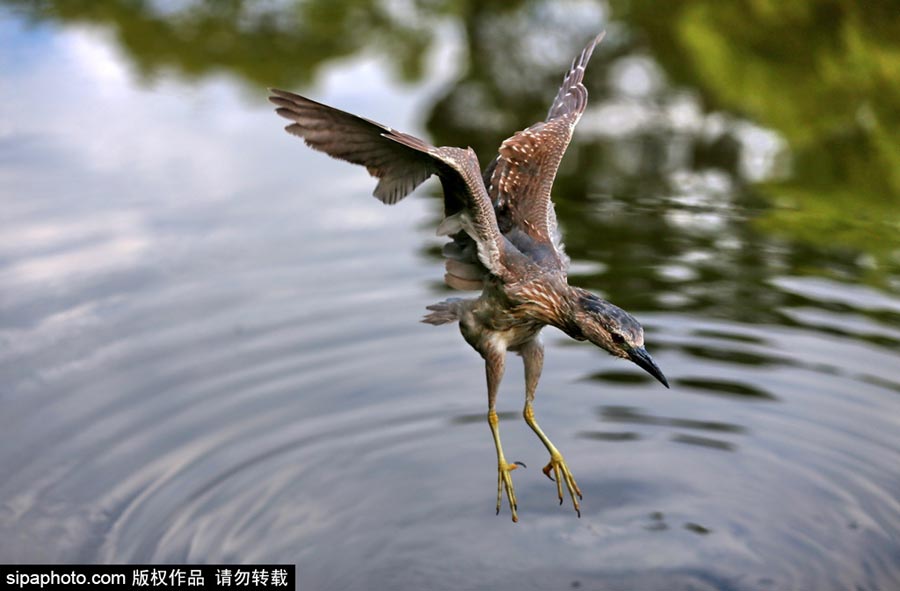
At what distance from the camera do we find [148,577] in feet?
18.9

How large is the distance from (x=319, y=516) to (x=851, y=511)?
2.67 meters

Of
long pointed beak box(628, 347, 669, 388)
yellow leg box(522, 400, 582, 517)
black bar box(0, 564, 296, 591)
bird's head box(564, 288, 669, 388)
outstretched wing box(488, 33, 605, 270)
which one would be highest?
outstretched wing box(488, 33, 605, 270)

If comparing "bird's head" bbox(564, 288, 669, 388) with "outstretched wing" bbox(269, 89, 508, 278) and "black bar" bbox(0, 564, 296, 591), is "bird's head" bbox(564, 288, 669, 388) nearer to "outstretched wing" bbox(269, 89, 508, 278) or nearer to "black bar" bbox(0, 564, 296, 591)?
"outstretched wing" bbox(269, 89, 508, 278)

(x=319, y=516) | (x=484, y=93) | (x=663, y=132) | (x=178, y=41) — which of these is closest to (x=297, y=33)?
(x=178, y=41)

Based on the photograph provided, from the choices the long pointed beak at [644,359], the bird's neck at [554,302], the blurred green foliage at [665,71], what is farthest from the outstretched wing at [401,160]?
the blurred green foliage at [665,71]

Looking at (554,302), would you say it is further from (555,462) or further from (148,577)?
(148,577)

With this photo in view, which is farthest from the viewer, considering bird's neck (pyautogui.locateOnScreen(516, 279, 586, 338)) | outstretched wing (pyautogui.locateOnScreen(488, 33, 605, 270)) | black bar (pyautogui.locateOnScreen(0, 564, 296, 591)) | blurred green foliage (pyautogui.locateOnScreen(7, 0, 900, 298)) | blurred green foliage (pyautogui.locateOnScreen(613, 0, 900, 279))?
blurred green foliage (pyautogui.locateOnScreen(613, 0, 900, 279))

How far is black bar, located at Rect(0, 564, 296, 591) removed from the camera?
5.62 m

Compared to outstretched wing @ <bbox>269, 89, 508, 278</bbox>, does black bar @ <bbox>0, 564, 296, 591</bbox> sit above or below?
below

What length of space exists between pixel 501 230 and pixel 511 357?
2112mm

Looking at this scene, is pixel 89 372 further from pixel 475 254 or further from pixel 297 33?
pixel 297 33

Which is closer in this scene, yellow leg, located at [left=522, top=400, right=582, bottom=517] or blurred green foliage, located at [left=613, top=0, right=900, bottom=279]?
yellow leg, located at [left=522, top=400, right=582, bottom=517]

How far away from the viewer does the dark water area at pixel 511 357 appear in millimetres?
6172

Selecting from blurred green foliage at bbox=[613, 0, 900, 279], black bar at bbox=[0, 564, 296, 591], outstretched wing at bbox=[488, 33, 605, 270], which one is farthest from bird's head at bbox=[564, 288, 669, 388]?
blurred green foliage at bbox=[613, 0, 900, 279]
